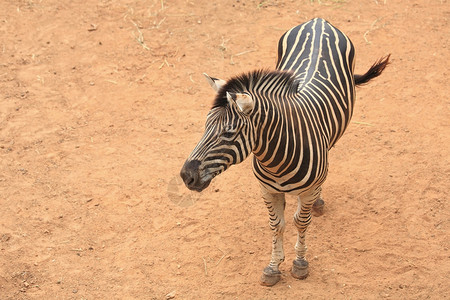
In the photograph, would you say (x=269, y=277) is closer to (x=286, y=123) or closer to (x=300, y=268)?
(x=300, y=268)

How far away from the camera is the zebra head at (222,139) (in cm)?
434

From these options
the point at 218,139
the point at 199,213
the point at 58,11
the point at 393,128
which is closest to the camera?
the point at 218,139

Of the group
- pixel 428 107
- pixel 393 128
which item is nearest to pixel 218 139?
pixel 393 128

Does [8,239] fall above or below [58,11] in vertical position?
below

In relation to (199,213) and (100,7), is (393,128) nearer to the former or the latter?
(199,213)

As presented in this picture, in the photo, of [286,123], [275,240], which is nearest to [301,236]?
[275,240]

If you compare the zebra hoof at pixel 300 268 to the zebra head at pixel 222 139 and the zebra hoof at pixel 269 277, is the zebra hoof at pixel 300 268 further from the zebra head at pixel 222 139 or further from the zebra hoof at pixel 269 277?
the zebra head at pixel 222 139

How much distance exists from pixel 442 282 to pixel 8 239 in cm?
498

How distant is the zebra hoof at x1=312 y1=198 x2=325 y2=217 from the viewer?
22.1 ft

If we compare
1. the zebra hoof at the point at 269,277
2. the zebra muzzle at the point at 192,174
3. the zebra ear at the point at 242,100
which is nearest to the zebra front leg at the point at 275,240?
the zebra hoof at the point at 269,277

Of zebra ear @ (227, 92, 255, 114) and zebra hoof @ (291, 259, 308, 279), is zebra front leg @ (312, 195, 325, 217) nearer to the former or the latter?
zebra hoof @ (291, 259, 308, 279)

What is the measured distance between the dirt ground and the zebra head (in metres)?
1.90

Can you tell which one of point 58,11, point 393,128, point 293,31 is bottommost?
point 393,128

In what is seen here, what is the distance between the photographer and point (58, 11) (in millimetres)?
10930
